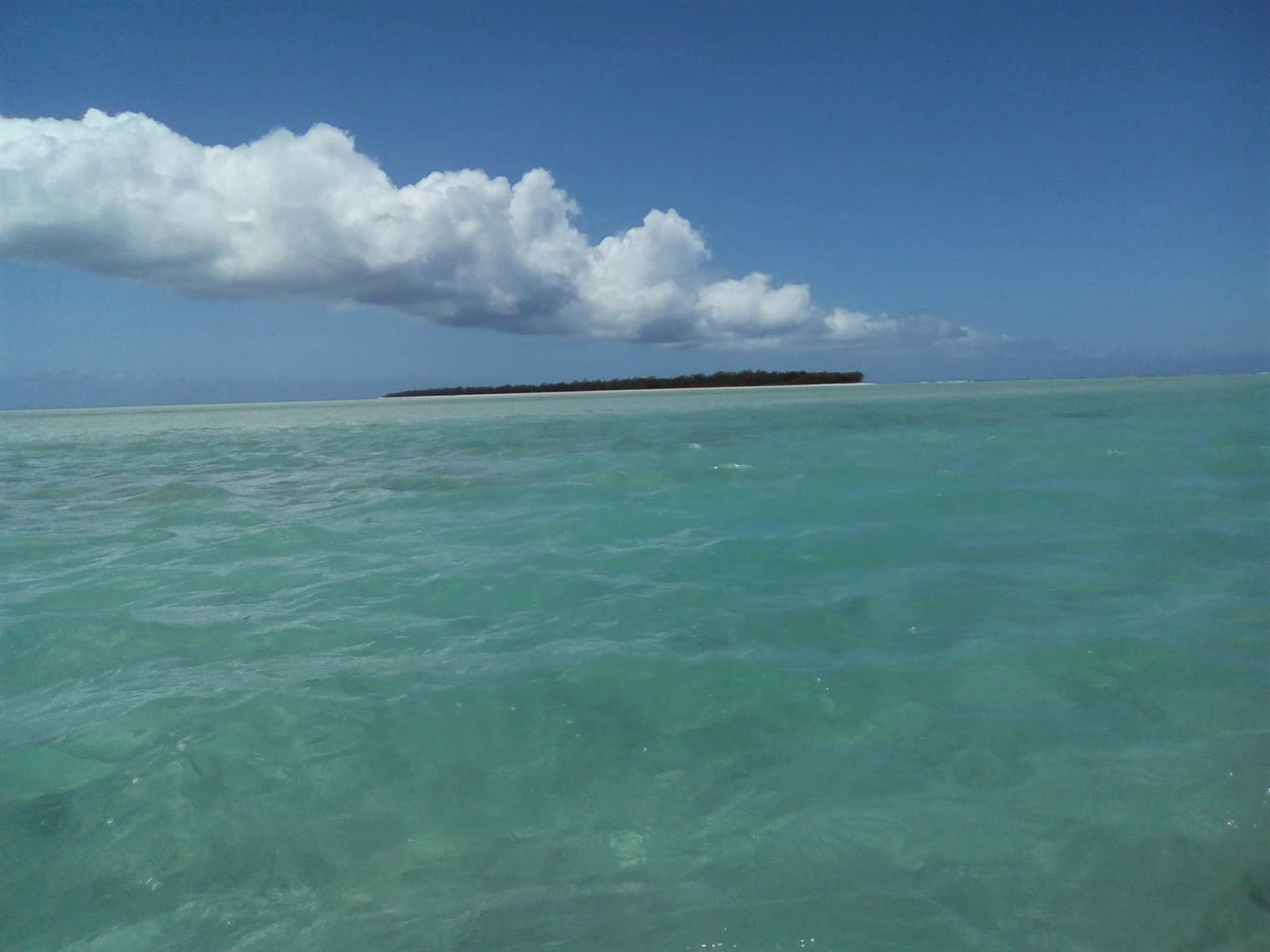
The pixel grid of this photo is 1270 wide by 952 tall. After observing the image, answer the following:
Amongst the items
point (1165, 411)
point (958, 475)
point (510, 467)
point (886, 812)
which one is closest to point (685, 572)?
point (886, 812)

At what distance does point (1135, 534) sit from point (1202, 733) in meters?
4.93

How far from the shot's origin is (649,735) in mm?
4113

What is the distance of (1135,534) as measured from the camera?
804 cm

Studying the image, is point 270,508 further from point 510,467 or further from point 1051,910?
point 1051,910

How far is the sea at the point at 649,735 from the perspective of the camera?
282cm

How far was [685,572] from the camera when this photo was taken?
7188mm

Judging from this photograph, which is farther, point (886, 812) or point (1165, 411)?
point (1165, 411)

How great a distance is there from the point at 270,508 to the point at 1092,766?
1122cm

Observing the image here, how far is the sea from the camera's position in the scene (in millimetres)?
2820

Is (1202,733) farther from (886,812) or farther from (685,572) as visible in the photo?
(685,572)

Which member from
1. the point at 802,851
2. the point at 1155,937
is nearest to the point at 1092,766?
the point at 1155,937

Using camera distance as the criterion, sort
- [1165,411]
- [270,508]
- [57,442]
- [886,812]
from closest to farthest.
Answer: [886,812] < [270,508] < [1165,411] < [57,442]

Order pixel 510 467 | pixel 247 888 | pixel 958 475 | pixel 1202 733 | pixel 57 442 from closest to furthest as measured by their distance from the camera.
A: pixel 247 888
pixel 1202 733
pixel 958 475
pixel 510 467
pixel 57 442

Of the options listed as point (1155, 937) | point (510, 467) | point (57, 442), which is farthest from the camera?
point (57, 442)
